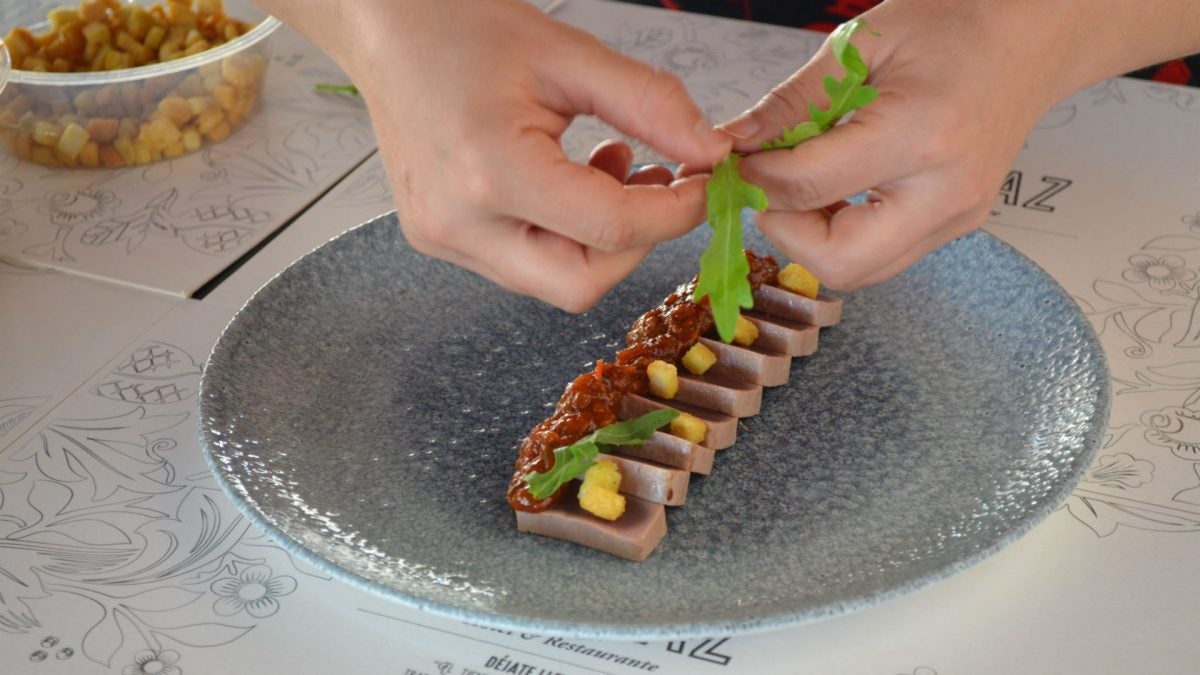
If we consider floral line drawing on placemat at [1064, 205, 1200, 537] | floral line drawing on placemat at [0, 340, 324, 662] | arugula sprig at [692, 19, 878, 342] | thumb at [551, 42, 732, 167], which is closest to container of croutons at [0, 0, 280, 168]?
floral line drawing on placemat at [0, 340, 324, 662]

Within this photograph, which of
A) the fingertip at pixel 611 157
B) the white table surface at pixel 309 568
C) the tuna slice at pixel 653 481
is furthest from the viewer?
the fingertip at pixel 611 157

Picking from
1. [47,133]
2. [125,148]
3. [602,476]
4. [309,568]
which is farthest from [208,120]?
[602,476]

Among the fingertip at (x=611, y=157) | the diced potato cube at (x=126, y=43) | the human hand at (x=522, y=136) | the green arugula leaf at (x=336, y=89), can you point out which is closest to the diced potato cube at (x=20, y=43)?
the diced potato cube at (x=126, y=43)

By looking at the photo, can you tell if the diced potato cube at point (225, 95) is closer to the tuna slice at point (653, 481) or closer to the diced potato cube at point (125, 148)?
the diced potato cube at point (125, 148)

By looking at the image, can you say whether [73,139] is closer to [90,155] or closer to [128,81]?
[90,155]

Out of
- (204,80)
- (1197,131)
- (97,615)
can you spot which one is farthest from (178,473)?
(1197,131)

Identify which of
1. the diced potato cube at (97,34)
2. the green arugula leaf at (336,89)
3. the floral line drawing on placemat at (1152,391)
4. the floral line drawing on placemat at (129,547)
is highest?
the diced potato cube at (97,34)
